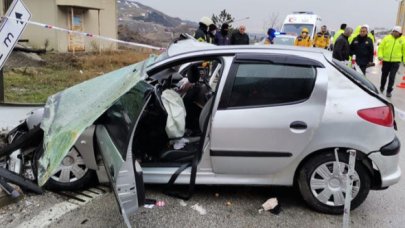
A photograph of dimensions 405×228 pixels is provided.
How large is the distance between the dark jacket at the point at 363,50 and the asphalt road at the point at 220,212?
6796 mm

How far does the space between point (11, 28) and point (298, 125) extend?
11.7 ft

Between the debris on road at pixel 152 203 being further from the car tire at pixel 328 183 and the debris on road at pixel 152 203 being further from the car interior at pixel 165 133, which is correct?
Result: the car tire at pixel 328 183

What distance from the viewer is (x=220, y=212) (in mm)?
3783

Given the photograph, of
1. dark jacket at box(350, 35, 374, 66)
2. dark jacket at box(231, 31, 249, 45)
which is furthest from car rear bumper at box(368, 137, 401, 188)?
dark jacket at box(231, 31, 249, 45)

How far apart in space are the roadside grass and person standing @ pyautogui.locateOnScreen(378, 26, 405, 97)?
26.9ft

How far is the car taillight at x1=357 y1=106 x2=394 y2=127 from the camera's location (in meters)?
3.59

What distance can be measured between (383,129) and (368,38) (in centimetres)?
748

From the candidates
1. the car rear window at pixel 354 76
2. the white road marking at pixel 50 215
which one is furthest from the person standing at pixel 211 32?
the white road marking at pixel 50 215

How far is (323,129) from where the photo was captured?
11.8ft

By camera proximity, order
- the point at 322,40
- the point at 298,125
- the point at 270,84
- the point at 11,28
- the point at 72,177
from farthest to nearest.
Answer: the point at 322,40, the point at 11,28, the point at 72,177, the point at 270,84, the point at 298,125

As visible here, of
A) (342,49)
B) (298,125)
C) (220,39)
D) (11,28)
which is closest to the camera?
(298,125)

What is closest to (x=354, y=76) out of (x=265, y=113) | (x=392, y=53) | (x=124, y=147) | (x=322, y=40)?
(x=265, y=113)

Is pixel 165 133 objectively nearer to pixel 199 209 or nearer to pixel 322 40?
pixel 199 209

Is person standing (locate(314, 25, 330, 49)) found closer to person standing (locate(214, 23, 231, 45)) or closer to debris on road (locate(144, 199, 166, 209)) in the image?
person standing (locate(214, 23, 231, 45))
